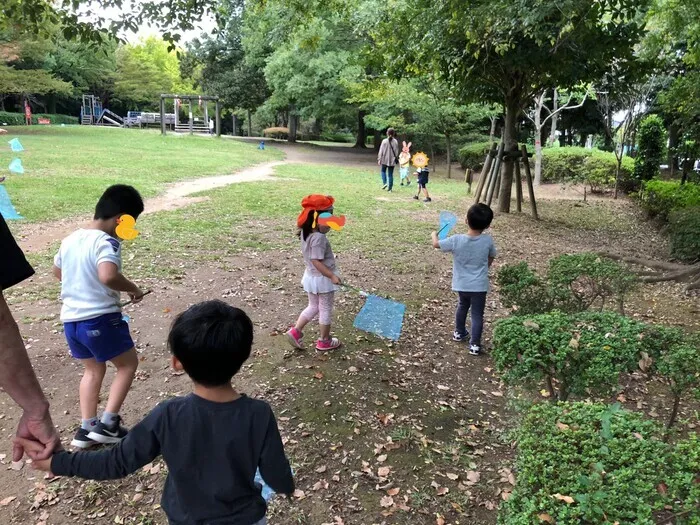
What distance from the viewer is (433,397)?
3.63 metres

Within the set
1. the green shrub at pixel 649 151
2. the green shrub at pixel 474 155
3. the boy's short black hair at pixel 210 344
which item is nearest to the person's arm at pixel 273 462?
the boy's short black hair at pixel 210 344

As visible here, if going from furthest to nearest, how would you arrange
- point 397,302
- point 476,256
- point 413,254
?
point 413,254 < point 397,302 < point 476,256

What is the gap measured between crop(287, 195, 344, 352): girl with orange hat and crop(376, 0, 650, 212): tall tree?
9.00ft

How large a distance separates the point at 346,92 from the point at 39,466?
24507 millimetres

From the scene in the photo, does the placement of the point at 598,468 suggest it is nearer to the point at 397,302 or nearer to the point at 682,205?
the point at 397,302

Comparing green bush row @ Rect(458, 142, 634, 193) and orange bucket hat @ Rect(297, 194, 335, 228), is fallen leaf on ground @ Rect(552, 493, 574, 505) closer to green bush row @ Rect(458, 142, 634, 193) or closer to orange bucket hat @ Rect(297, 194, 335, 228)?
orange bucket hat @ Rect(297, 194, 335, 228)

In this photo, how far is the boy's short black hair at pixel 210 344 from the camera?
149cm

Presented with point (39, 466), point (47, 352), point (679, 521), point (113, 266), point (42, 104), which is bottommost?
point (47, 352)

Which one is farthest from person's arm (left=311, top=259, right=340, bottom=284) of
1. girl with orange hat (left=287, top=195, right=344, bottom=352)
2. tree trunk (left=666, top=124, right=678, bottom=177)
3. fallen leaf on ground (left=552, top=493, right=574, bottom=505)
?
tree trunk (left=666, top=124, right=678, bottom=177)

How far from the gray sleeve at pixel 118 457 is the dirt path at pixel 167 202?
636cm

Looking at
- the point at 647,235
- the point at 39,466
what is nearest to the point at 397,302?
the point at 39,466

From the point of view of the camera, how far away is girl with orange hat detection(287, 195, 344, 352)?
12.0 feet

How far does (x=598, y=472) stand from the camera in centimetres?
158

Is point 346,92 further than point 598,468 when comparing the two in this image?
Yes
